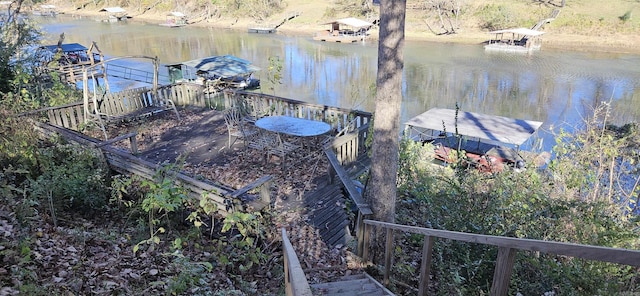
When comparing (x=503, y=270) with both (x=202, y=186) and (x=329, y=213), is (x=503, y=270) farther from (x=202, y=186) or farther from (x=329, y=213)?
(x=202, y=186)

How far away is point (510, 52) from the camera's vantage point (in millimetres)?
28594

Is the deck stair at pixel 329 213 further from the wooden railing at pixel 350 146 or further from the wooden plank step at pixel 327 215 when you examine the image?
the wooden railing at pixel 350 146

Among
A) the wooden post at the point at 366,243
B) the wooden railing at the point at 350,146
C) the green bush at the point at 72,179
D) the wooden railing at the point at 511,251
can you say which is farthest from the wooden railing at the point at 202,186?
the wooden railing at the point at 511,251

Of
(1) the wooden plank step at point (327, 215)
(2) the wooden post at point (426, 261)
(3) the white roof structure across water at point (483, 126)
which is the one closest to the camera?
(2) the wooden post at point (426, 261)

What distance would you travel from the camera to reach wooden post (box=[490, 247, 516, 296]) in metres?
1.94

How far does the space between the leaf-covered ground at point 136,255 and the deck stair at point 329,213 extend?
13 centimetres

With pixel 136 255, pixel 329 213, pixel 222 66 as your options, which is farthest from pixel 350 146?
pixel 222 66

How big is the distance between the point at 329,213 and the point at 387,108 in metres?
1.83

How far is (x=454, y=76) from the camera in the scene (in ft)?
74.1

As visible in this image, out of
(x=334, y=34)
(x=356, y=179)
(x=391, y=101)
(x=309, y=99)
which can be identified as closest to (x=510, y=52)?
(x=334, y=34)

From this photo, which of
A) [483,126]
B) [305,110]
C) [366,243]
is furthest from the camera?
[483,126]

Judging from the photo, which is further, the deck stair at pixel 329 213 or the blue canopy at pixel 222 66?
the blue canopy at pixel 222 66

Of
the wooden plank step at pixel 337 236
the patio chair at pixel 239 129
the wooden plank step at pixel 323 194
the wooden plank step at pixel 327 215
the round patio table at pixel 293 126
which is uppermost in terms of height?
the round patio table at pixel 293 126

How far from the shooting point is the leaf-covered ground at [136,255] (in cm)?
338
